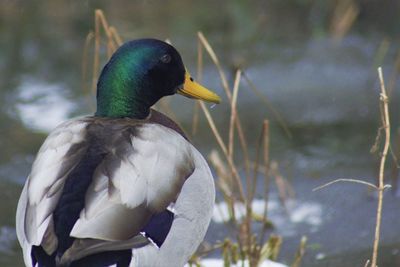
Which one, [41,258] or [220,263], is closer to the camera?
[41,258]

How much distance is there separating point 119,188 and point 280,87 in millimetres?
4256

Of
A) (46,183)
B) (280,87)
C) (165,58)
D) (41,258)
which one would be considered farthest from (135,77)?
(280,87)

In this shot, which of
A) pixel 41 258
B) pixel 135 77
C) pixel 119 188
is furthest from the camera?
pixel 135 77

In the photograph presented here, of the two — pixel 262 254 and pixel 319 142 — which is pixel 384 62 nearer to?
pixel 319 142

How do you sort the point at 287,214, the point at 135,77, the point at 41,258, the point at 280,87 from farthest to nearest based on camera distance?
1. the point at 280,87
2. the point at 287,214
3. the point at 135,77
4. the point at 41,258

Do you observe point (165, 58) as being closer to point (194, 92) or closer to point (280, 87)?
point (194, 92)

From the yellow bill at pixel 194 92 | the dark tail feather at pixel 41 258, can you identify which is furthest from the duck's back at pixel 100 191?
the yellow bill at pixel 194 92

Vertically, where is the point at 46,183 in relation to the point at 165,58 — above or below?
below

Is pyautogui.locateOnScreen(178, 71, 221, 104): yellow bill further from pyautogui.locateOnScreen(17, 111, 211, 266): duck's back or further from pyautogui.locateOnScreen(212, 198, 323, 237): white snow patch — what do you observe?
pyautogui.locateOnScreen(212, 198, 323, 237): white snow patch

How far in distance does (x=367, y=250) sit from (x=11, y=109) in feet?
10.2

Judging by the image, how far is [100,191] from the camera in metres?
3.35

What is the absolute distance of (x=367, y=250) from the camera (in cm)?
504

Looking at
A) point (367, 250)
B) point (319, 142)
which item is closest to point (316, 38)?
point (319, 142)

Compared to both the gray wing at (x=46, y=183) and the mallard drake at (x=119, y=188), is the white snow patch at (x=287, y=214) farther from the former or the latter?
the gray wing at (x=46, y=183)
